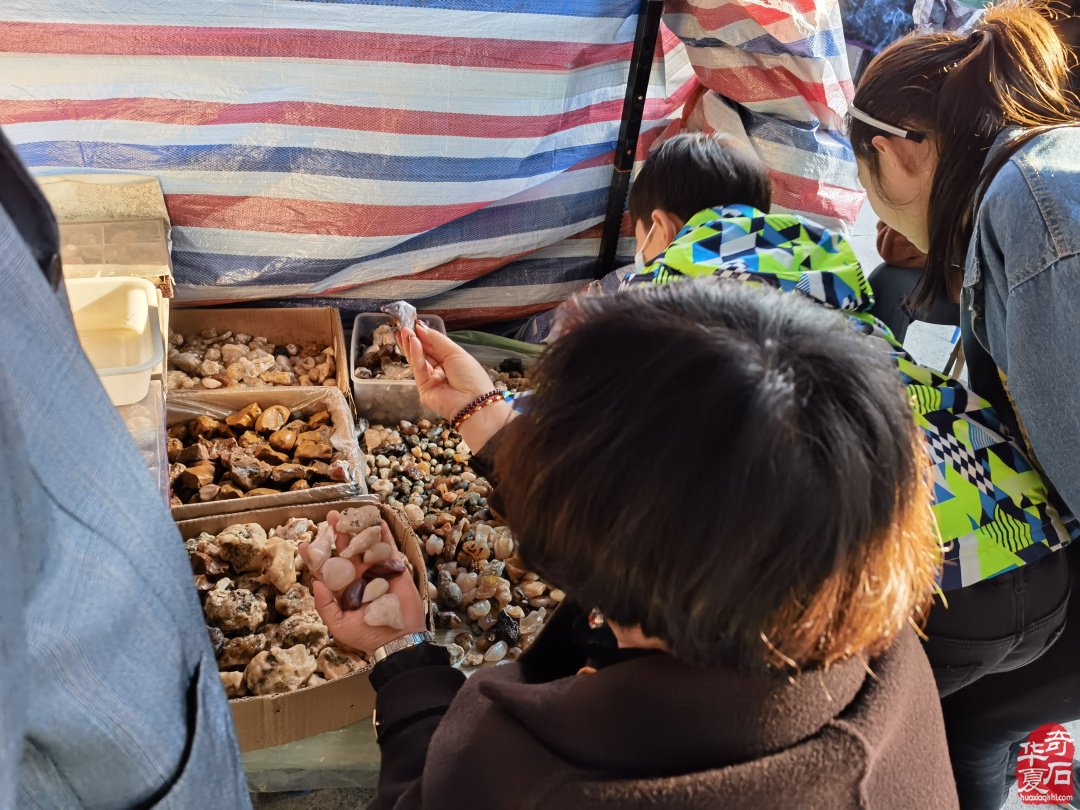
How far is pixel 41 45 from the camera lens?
1894 millimetres

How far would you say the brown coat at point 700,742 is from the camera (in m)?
0.64

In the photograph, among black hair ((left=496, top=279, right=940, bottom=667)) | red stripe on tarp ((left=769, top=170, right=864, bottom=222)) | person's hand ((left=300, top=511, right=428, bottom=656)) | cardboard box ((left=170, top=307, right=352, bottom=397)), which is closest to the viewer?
black hair ((left=496, top=279, right=940, bottom=667))

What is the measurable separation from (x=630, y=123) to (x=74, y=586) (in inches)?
86.9

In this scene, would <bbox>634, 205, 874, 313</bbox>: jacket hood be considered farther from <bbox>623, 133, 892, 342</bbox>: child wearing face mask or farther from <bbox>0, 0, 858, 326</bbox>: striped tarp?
<bbox>0, 0, 858, 326</bbox>: striped tarp

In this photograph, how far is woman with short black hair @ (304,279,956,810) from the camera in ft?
2.01

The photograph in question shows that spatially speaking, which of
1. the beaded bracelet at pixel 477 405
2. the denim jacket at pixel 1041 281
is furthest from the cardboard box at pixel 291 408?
the denim jacket at pixel 1041 281

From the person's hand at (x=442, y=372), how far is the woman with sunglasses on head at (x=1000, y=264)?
736 mm

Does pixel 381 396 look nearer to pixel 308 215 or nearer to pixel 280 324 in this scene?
pixel 280 324

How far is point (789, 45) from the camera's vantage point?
230 cm

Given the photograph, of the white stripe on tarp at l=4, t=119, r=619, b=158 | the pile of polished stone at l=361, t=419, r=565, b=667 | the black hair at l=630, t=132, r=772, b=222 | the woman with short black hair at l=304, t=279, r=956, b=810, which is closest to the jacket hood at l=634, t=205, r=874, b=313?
the black hair at l=630, t=132, r=772, b=222

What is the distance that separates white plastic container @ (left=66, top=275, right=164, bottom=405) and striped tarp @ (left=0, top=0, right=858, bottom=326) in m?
0.43

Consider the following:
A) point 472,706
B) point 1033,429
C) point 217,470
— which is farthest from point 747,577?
point 217,470

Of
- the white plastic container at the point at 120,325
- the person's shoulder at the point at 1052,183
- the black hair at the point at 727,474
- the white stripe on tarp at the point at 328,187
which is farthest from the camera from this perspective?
the white stripe on tarp at the point at 328,187

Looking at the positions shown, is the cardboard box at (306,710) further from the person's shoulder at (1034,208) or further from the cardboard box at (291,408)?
the person's shoulder at (1034,208)
